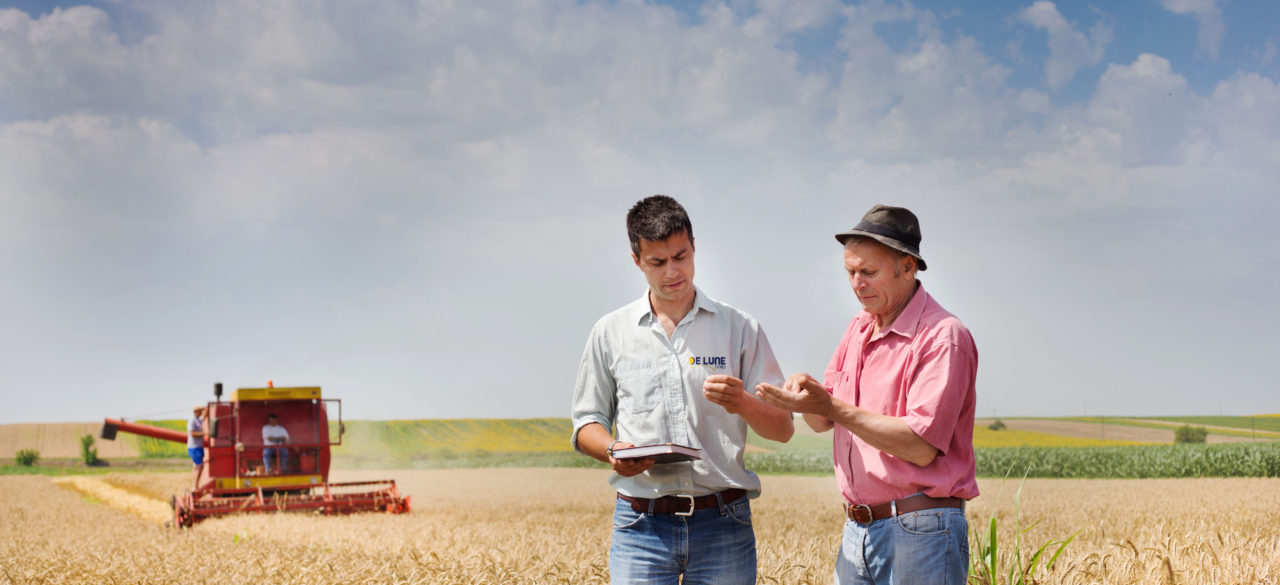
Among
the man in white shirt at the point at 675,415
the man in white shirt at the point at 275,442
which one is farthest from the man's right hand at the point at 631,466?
the man in white shirt at the point at 275,442

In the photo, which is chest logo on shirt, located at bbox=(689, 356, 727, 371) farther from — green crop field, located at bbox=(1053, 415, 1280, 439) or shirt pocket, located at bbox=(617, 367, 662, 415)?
green crop field, located at bbox=(1053, 415, 1280, 439)

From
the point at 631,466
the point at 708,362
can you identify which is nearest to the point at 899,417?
the point at 708,362

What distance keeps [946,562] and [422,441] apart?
54878 mm

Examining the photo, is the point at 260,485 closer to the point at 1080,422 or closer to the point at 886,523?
the point at 886,523

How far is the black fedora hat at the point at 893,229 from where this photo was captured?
3.22m

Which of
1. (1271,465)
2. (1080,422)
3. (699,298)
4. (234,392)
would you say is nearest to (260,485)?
(234,392)

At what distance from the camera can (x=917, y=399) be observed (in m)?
3.11

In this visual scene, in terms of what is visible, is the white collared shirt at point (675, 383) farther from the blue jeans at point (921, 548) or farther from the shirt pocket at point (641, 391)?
the blue jeans at point (921, 548)

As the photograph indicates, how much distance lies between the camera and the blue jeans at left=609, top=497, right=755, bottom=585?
3.50m

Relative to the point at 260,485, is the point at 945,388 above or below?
above

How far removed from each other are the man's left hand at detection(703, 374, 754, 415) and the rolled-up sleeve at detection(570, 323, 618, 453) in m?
0.66

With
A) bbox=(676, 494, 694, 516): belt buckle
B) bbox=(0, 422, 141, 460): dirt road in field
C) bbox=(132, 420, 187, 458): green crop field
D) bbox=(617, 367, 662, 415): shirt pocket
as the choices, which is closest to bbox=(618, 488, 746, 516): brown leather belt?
bbox=(676, 494, 694, 516): belt buckle

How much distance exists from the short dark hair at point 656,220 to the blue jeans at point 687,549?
1012mm

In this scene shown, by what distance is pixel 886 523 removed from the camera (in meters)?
3.18
